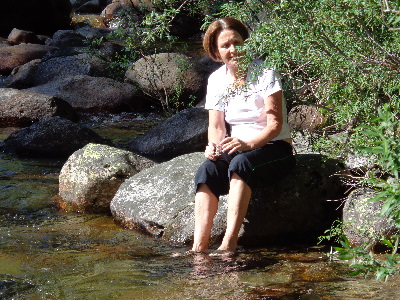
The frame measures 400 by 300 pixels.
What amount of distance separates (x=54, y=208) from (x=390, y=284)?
3770 mm

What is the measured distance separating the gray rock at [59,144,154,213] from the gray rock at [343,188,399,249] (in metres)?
2.38

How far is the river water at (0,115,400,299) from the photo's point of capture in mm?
3869

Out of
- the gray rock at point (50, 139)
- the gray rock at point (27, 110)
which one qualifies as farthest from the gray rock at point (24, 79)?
the gray rock at point (50, 139)

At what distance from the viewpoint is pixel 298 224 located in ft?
17.8

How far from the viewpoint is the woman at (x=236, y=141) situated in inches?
192

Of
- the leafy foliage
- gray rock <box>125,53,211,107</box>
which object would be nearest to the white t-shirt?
the leafy foliage

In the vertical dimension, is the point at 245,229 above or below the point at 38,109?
below

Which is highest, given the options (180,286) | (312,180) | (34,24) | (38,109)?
(34,24)

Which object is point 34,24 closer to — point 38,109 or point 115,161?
point 38,109

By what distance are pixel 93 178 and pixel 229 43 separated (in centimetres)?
218

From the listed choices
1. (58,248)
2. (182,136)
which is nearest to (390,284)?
(58,248)

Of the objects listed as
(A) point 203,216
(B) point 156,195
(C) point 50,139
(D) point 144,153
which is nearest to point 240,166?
(A) point 203,216

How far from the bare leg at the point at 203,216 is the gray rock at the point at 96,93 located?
7.25 m

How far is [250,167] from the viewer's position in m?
4.87
